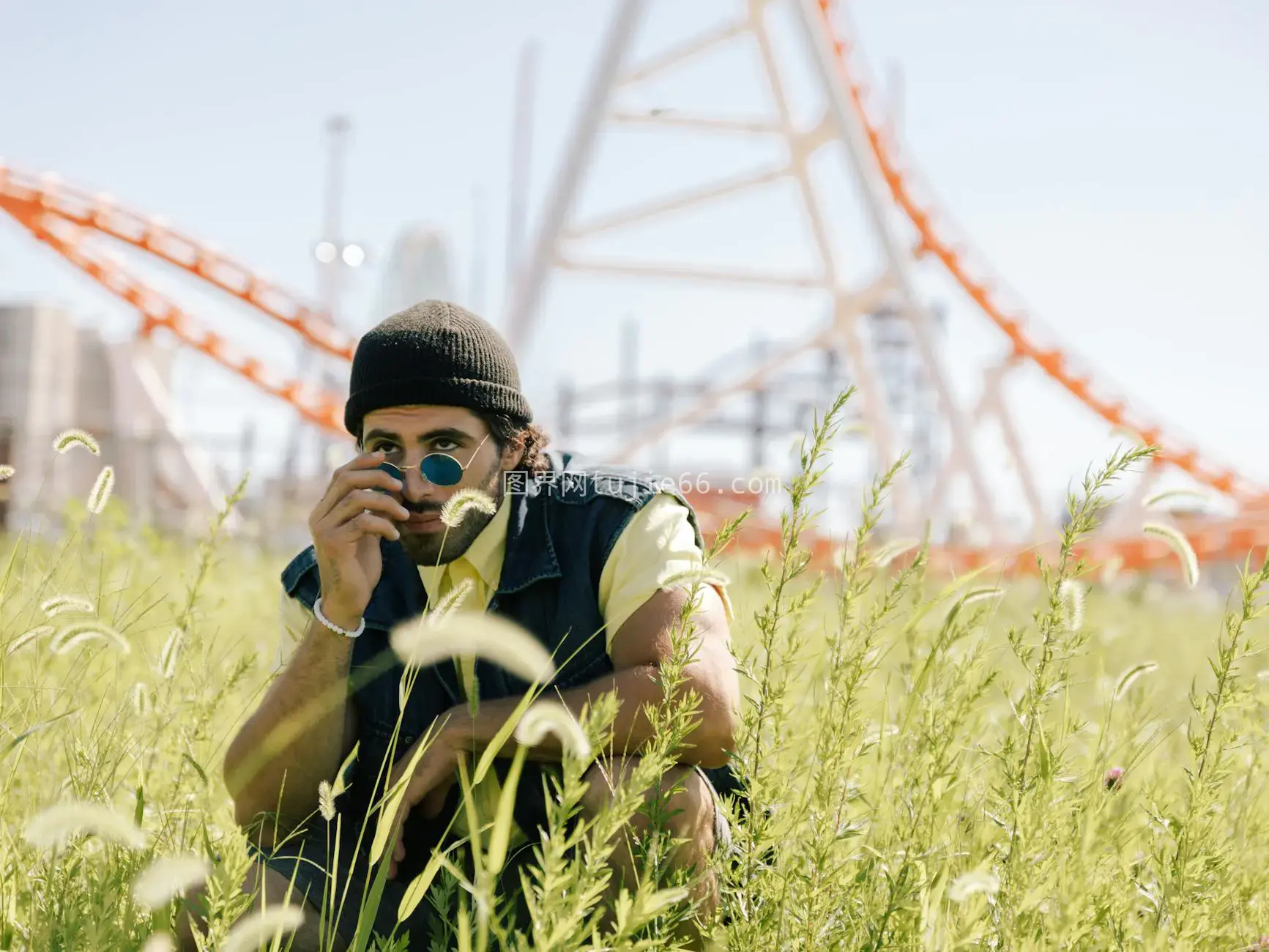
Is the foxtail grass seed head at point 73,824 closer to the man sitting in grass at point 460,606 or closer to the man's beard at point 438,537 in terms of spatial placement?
the man sitting in grass at point 460,606

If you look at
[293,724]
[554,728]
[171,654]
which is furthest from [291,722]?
[554,728]

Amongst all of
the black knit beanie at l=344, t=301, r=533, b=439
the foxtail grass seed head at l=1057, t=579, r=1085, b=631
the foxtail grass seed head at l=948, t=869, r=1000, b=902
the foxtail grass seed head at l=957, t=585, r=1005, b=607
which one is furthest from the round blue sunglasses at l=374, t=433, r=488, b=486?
the foxtail grass seed head at l=948, t=869, r=1000, b=902

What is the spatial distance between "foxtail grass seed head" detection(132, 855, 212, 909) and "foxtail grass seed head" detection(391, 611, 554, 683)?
0.33m

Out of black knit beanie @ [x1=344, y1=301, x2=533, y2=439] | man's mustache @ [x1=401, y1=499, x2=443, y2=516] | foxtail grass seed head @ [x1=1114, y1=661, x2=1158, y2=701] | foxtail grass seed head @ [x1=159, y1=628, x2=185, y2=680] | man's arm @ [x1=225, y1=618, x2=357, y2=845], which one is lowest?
man's arm @ [x1=225, y1=618, x2=357, y2=845]

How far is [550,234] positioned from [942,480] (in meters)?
5.25

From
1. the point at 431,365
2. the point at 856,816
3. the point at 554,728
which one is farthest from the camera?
the point at 431,365

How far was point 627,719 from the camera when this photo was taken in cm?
182

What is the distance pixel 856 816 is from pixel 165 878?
1.10m

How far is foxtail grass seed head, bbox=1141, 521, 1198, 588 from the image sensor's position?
1773 mm

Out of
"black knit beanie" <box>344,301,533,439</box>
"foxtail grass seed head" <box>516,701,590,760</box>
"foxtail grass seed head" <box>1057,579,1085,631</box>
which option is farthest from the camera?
"black knit beanie" <box>344,301,533,439</box>

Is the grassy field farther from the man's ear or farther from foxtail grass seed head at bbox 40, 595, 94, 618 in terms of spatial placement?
the man's ear

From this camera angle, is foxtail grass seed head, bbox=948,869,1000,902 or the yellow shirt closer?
foxtail grass seed head, bbox=948,869,1000,902

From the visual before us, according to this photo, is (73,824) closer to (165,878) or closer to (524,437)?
(165,878)

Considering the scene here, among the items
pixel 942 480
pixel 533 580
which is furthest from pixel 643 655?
pixel 942 480
